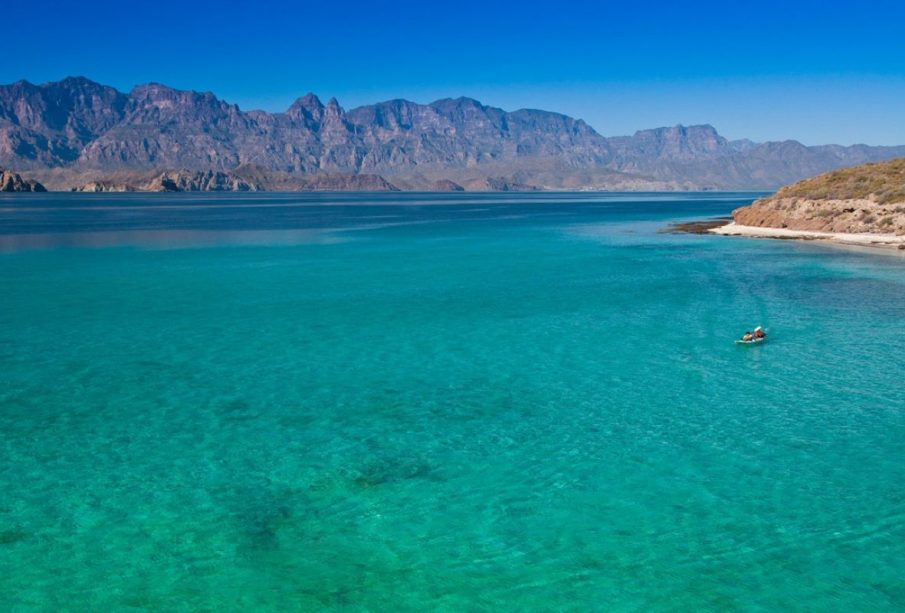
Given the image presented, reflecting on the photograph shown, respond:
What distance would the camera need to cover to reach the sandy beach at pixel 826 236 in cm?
8119

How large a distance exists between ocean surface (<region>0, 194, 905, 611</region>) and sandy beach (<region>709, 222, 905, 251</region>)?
38.0m

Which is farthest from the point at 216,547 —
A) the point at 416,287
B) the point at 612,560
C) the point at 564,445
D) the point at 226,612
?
the point at 416,287

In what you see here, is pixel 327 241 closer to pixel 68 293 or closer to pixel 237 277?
pixel 237 277

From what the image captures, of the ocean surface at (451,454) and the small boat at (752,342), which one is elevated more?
the small boat at (752,342)

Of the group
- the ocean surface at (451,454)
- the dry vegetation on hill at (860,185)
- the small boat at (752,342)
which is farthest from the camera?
the dry vegetation on hill at (860,185)

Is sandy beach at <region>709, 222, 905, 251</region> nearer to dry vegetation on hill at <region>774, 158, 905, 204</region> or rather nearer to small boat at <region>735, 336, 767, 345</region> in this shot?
dry vegetation on hill at <region>774, 158, 905, 204</region>

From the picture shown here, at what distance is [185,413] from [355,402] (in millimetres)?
5761

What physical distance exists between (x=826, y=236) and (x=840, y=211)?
789 cm

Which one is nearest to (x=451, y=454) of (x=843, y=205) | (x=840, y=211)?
(x=840, y=211)

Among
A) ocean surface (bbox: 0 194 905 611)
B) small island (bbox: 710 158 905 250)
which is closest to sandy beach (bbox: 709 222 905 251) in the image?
small island (bbox: 710 158 905 250)

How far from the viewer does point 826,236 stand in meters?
90.9

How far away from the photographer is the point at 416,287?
56.4m

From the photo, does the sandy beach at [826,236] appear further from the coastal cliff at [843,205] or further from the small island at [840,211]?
the coastal cliff at [843,205]

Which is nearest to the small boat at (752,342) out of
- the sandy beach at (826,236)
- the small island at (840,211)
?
the sandy beach at (826,236)
